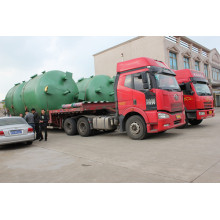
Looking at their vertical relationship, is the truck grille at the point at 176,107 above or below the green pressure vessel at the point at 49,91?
below

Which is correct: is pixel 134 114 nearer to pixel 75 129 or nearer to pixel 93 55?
pixel 75 129

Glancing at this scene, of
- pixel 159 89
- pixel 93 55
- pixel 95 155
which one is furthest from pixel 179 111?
pixel 93 55

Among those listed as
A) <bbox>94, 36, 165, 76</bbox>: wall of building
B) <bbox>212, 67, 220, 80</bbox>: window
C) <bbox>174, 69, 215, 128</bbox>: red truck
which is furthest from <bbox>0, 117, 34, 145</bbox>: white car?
<bbox>212, 67, 220, 80</bbox>: window

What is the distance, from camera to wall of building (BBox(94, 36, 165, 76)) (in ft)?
81.0

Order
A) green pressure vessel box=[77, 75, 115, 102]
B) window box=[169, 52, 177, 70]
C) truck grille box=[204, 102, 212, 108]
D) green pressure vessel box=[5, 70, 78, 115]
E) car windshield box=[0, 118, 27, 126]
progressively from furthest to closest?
window box=[169, 52, 177, 70], green pressure vessel box=[77, 75, 115, 102], green pressure vessel box=[5, 70, 78, 115], truck grille box=[204, 102, 212, 108], car windshield box=[0, 118, 27, 126]

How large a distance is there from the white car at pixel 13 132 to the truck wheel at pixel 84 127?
8.30ft

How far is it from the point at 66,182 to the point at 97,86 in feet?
29.7

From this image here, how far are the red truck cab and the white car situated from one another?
12.2 ft

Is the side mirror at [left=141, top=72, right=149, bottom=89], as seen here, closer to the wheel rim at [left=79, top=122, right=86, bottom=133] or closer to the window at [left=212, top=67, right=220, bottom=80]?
the wheel rim at [left=79, top=122, right=86, bottom=133]

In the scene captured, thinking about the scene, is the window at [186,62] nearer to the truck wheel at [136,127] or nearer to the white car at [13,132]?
the truck wheel at [136,127]

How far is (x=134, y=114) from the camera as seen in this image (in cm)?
796

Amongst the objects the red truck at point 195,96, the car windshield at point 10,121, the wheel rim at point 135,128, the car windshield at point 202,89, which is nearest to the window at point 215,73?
the car windshield at point 202,89

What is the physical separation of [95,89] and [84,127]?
10.9ft

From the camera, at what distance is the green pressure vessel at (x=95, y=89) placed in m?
12.1
